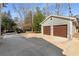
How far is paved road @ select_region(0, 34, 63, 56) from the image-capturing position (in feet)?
14.3

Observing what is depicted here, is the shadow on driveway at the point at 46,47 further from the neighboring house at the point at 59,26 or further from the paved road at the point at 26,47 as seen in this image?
the neighboring house at the point at 59,26

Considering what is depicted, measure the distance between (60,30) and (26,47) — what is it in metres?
0.74

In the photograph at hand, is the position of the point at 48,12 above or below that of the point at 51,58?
above

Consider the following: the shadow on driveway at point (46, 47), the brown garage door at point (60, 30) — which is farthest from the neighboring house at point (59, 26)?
the shadow on driveway at point (46, 47)

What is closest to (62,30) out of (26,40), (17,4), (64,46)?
(64,46)

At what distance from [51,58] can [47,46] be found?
0.26 metres

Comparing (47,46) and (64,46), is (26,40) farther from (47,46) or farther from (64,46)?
(64,46)

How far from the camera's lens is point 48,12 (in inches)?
177

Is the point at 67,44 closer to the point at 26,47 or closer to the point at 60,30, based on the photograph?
the point at 60,30

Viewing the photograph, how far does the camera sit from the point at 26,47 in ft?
14.6

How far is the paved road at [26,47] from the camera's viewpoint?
14.3ft

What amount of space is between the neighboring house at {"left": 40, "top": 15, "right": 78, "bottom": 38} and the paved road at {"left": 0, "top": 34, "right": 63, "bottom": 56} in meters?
0.25

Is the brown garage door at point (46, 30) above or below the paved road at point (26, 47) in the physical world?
above

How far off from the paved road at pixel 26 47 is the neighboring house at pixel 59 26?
0.82 ft
